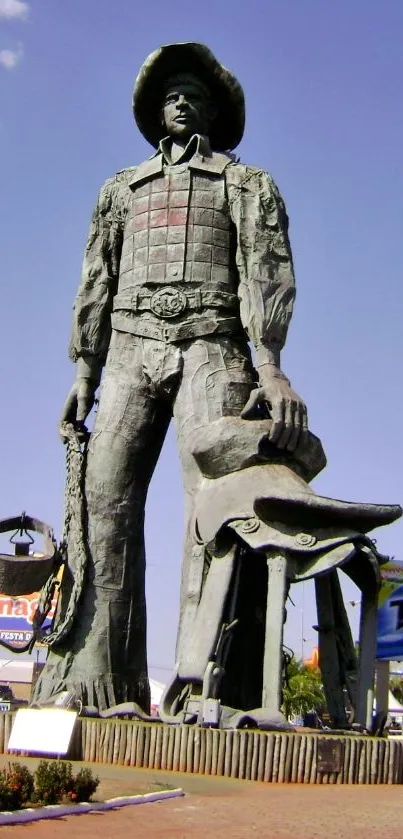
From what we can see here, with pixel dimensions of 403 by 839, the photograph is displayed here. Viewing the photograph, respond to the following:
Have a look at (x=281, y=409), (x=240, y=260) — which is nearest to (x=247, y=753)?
(x=281, y=409)

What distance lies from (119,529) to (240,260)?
2.89 meters

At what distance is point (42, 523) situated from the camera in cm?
1021

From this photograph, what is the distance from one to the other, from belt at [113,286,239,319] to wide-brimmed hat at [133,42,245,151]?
2.19 m

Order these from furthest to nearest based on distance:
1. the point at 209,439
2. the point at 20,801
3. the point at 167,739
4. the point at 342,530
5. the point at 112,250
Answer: the point at 112,250, the point at 209,439, the point at 342,530, the point at 167,739, the point at 20,801

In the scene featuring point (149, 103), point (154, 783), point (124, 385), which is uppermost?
point (149, 103)

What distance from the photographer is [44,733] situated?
7.71 m

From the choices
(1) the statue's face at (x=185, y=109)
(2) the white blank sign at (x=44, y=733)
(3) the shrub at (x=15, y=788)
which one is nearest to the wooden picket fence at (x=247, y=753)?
(2) the white blank sign at (x=44, y=733)

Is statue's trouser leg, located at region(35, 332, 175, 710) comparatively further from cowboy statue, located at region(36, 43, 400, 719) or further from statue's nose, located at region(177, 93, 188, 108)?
statue's nose, located at region(177, 93, 188, 108)

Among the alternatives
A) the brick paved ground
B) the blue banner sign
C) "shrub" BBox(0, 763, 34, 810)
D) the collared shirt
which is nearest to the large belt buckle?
the collared shirt

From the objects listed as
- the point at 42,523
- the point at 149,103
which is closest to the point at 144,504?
the point at 42,523

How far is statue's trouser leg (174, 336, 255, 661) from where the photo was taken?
9.59 meters

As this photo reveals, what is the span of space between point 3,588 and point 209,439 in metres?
2.48

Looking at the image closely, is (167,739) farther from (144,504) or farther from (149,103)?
(149,103)

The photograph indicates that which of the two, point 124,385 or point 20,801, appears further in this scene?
point 124,385
